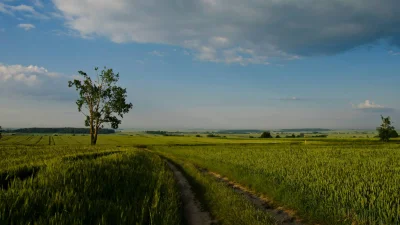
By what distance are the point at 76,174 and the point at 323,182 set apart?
10.7m

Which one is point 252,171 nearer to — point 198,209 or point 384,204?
point 198,209

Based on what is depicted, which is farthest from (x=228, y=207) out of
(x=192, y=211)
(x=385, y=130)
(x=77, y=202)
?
(x=385, y=130)

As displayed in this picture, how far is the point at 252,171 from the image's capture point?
19469 millimetres

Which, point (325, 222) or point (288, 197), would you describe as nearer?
point (325, 222)

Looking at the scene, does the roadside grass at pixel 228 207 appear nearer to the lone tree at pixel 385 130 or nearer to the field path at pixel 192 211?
the field path at pixel 192 211

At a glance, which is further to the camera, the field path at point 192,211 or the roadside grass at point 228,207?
the field path at point 192,211

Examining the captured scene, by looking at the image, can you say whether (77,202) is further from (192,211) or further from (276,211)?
(276,211)

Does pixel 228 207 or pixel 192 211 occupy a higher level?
A: pixel 228 207

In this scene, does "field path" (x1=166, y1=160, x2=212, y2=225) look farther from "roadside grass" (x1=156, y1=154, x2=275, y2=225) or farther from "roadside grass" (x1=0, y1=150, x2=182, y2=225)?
"roadside grass" (x1=0, y1=150, x2=182, y2=225)

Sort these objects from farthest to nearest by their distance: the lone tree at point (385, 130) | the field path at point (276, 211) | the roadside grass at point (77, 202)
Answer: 1. the lone tree at point (385, 130)
2. the field path at point (276, 211)
3. the roadside grass at point (77, 202)

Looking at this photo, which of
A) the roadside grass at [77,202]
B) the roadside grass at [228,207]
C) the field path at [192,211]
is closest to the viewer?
the roadside grass at [77,202]

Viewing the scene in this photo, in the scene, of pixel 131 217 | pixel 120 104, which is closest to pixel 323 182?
pixel 131 217

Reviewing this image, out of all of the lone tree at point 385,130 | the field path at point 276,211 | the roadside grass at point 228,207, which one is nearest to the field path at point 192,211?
the roadside grass at point 228,207

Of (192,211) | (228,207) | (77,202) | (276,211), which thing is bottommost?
(276,211)
